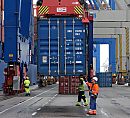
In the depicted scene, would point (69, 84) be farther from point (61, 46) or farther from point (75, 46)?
point (75, 46)

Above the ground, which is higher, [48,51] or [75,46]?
[75,46]

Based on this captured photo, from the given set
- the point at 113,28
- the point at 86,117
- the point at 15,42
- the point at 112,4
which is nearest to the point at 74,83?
the point at 15,42

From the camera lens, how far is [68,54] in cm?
3359

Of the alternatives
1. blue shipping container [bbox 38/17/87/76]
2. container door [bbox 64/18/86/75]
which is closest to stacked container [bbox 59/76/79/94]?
blue shipping container [bbox 38/17/87/76]

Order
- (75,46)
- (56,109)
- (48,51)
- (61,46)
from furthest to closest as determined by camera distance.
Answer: (48,51), (61,46), (75,46), (56,109)

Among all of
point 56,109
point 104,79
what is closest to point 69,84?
point 56,109

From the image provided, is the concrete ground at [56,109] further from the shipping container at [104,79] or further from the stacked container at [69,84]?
the shipping container at [104,79]

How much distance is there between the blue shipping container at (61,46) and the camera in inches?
1287

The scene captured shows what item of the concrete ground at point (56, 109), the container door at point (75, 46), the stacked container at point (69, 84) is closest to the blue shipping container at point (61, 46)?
the container door at point (75, 46)

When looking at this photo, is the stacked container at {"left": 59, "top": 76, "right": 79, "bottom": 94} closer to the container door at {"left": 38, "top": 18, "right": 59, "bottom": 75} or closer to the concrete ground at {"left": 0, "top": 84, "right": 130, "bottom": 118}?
the container door at {"left": 38, "top": 18, "right": 59, "bottom": 75}

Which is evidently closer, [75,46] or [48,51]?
[75,46]

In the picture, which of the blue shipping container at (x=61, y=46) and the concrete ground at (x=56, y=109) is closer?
the concrete ground at (x=56, y=109)

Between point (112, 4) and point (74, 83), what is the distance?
167 ft

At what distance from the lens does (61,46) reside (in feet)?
111
